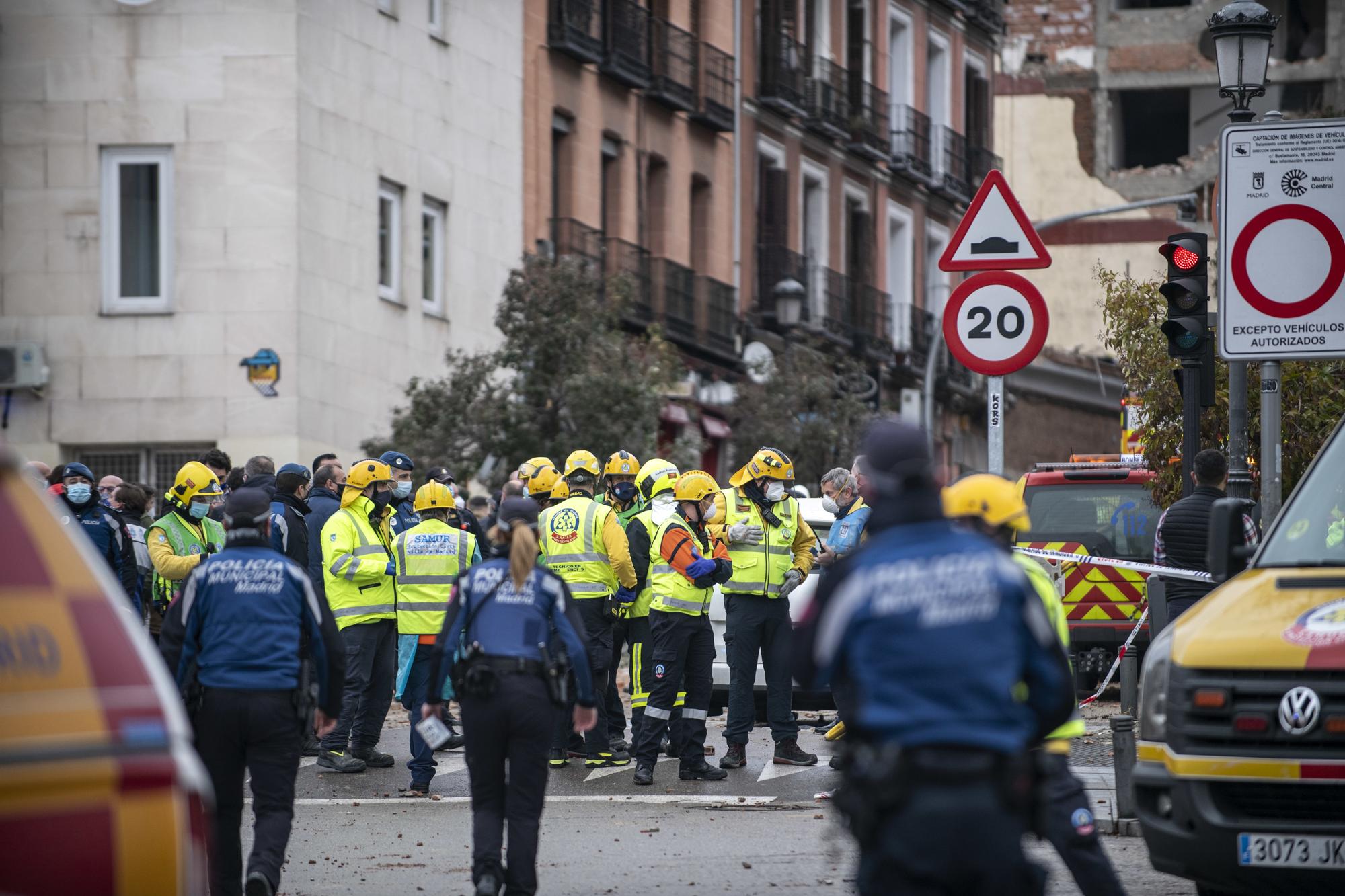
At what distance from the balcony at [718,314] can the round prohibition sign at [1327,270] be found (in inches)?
1036

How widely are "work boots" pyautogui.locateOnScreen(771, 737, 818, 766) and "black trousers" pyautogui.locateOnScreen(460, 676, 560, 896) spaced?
19.0 ft

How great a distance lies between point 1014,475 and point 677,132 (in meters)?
15.3

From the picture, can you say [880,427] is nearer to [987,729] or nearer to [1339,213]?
[987,729]

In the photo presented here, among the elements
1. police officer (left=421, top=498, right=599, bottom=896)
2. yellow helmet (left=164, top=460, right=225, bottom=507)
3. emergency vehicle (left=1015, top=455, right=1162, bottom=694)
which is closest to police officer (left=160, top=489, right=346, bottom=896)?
police officer (left=421, top=498, right=599, bottom=896)

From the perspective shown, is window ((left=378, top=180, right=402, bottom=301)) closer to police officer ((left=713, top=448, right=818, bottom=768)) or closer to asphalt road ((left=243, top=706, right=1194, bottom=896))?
asphalt road ((left=243, top=706, right=1194, bottom=896))

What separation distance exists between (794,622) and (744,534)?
4.13 feet

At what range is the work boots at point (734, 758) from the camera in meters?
15.9

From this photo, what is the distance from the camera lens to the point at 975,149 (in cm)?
5300

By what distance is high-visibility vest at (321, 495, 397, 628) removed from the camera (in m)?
15.9

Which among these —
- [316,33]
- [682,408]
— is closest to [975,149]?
[682,408]

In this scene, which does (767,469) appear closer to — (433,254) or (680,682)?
(680,682)

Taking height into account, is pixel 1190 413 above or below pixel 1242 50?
below

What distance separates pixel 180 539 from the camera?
635 inches

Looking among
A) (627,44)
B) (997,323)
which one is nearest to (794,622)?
(997,323)
